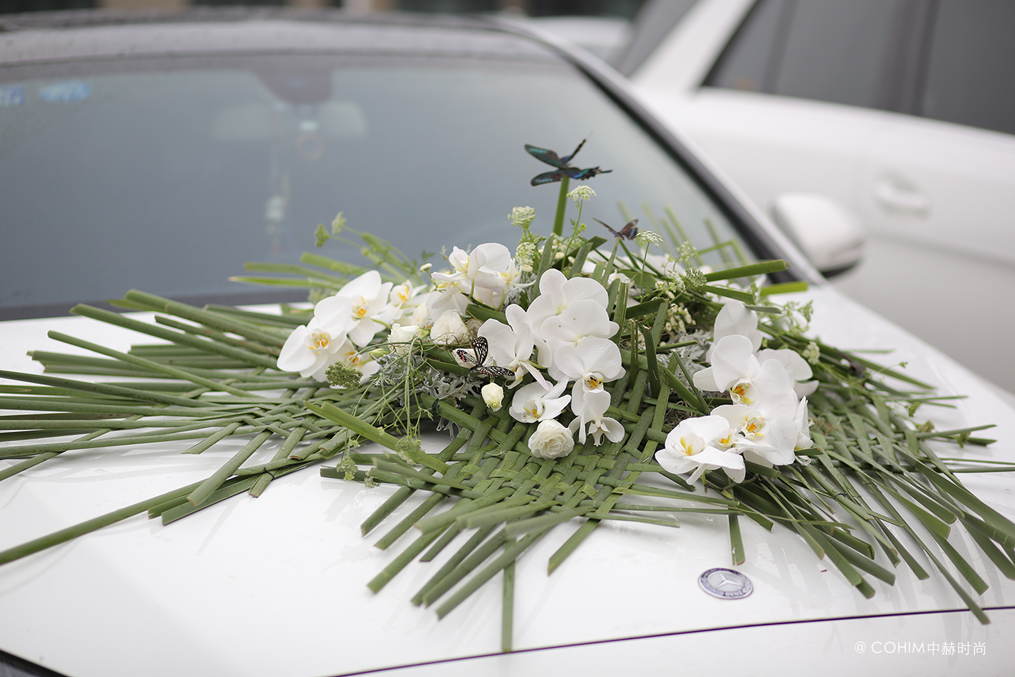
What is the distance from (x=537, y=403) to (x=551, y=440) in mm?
60

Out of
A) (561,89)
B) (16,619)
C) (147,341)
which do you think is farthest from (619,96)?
(16,619)

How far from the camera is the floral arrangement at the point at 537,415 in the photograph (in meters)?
0.94

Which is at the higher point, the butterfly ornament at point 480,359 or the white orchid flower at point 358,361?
the butterfly ornament at point 480,359

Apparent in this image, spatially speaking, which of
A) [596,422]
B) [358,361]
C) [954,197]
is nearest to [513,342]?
[596,422]

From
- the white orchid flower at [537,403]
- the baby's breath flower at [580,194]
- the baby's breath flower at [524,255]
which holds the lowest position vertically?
the white orchid flower at [537,403]

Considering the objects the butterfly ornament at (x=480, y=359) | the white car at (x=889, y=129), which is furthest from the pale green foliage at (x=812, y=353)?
the white car at (x=889, y=129)

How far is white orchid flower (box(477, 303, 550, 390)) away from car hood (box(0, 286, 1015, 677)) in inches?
8.7

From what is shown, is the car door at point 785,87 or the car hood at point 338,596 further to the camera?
the car door at point 785,87

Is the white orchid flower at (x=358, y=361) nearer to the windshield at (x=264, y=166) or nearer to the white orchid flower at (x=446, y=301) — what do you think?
the white orchid flower at (x=446, y=301)

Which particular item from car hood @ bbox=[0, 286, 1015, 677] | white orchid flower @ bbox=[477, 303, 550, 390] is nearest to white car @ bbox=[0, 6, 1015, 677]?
car hood @ bbox=[0, 286, 1015, 677]

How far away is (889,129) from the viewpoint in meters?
2.80

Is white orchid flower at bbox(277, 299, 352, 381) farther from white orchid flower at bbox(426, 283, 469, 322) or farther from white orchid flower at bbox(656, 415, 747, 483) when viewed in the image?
white orchid flower at bbox(656, 415, 747, 483)

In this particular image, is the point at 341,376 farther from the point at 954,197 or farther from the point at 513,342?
the point at 954,197

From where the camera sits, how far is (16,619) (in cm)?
82
